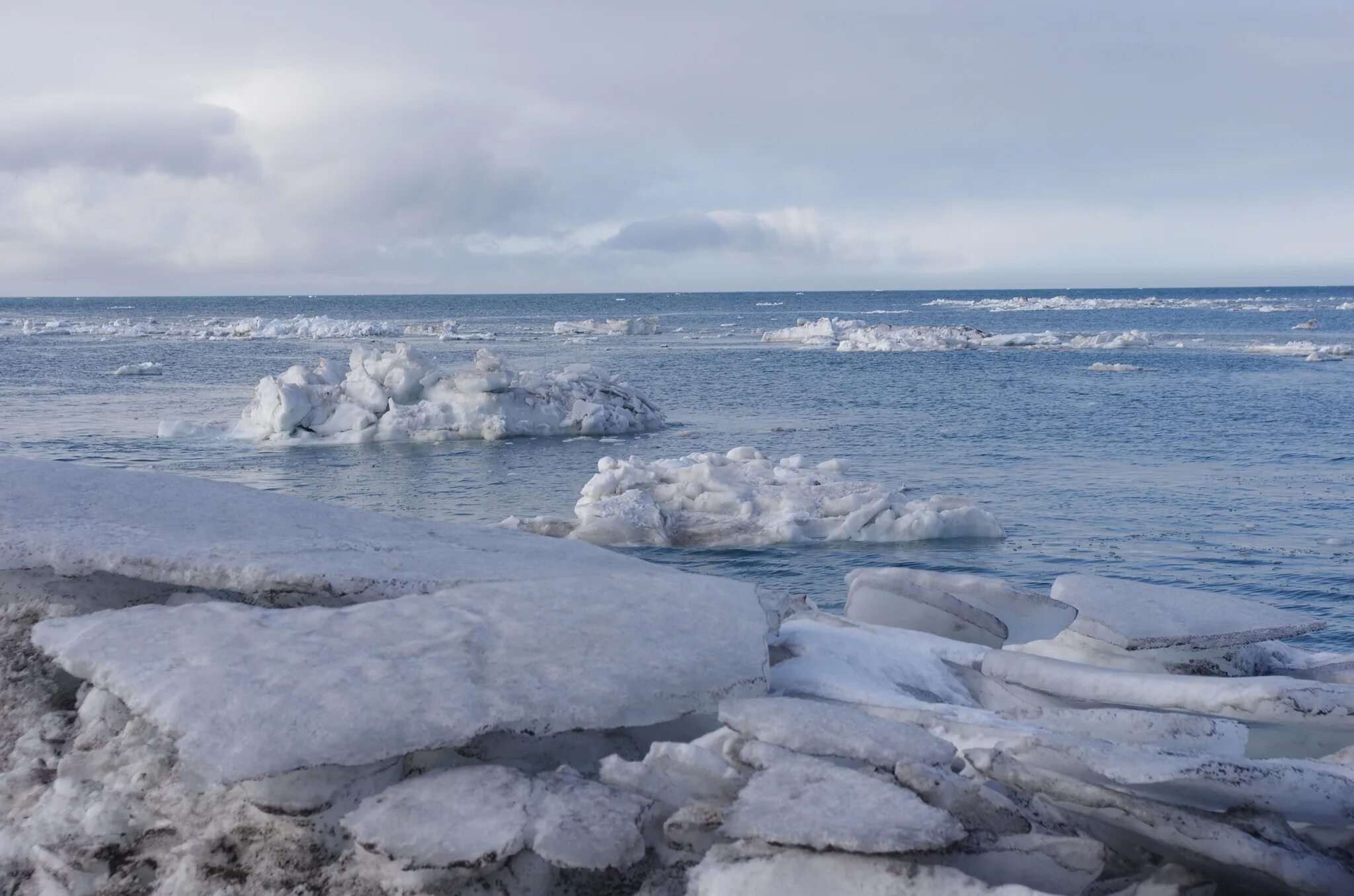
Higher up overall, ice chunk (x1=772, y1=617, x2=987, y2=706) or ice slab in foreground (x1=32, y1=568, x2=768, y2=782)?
ice slab in foreground (x1=32, y1=568, x2=768, y2=782)

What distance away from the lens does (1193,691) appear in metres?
4.38

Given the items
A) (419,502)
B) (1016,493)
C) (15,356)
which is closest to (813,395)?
(1016,493)

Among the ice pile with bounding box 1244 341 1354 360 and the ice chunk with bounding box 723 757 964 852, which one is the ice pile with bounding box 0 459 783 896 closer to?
the ice chunk with bounding box 723 757 964 852

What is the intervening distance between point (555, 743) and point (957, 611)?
2.83 m

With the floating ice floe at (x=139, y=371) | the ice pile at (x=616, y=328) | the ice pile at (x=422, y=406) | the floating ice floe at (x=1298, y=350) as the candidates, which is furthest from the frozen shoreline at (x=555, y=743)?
the ice pile at (x=616, y=328)

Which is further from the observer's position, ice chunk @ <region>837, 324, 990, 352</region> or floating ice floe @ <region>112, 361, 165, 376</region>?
ice chunk @ <region>837, 324, 990, 352</region>

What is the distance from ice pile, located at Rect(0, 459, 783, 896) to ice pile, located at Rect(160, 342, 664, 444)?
17185mm

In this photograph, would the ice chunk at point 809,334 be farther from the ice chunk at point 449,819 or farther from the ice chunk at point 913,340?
the ice chunk at point 449,819

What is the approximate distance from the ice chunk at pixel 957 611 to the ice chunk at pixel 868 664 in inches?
18.3

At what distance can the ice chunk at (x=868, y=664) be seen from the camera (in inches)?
165

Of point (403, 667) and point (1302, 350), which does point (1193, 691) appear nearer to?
point (403, 667)

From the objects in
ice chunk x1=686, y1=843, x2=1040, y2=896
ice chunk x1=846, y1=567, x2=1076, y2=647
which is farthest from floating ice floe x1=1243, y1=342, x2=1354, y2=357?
ice chunk x1=686, y1=843, x2=1040, y2=896

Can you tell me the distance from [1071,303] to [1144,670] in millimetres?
111815

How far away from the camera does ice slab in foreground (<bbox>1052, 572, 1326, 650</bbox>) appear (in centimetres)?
502
